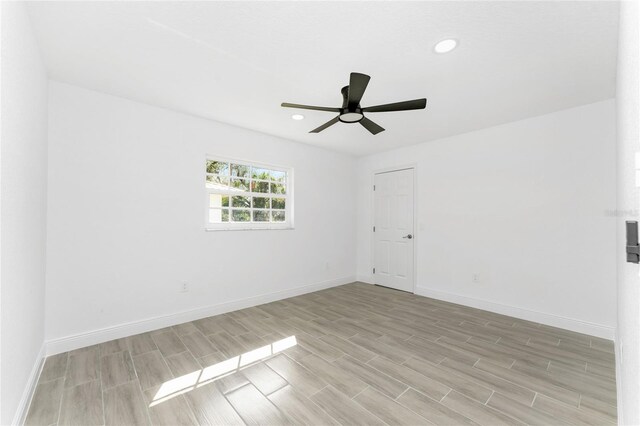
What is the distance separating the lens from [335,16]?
173 centimetres

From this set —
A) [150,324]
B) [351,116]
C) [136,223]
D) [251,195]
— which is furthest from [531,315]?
[136,223]

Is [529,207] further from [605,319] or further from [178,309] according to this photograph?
[178,309]

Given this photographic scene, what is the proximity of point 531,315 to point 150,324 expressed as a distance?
4619 mm

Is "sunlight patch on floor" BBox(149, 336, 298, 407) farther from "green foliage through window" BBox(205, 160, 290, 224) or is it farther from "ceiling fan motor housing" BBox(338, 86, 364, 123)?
"ceiling fan motor housing" BBox(338, 86, 364, 123)

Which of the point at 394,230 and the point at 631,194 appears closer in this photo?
the point at 631,194

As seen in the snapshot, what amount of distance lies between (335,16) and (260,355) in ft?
9.18

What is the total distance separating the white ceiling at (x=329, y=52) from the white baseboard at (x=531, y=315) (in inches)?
98.3

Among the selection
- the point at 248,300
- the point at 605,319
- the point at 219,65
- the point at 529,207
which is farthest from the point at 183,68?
the point at 605,319

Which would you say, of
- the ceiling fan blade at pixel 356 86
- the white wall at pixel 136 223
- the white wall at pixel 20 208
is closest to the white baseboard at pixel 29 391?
the white wall at pixel 20 208

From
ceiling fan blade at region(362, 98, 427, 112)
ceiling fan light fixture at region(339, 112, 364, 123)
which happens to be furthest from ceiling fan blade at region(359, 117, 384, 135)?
ceiling fan blade at region(362, 98, 427, 112)

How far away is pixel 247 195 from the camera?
13.2 feet

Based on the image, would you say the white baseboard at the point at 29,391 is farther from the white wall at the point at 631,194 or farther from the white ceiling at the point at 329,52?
the white wall at the point at 631,194

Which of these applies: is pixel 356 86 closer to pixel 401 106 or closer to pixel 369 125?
pixel 401 106

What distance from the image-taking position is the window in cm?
371
